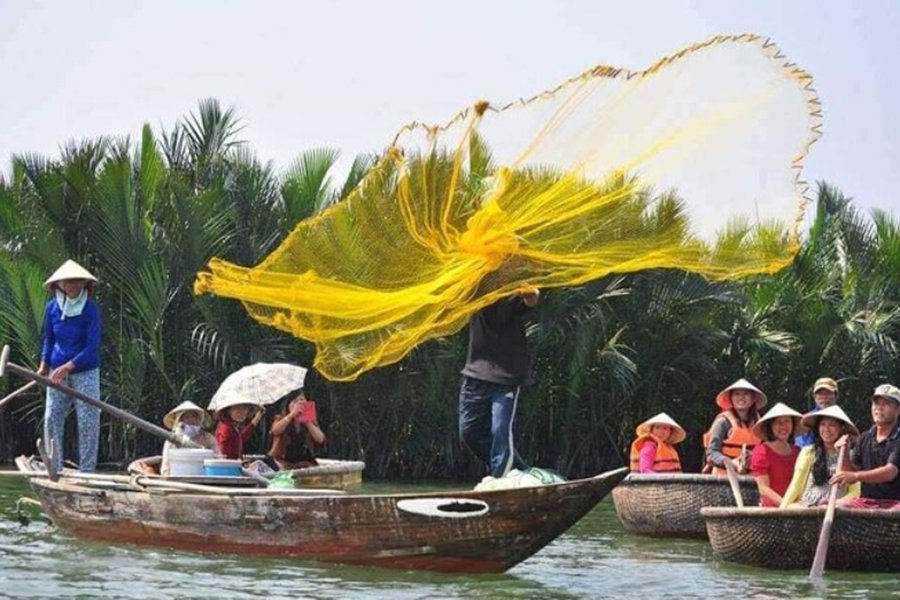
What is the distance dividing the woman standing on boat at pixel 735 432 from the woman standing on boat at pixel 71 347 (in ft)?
14.7

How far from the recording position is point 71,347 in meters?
12.7

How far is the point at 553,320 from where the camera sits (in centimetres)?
2052

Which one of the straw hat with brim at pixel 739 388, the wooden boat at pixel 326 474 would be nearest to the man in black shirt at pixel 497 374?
the wooden boat at pixel 326 474

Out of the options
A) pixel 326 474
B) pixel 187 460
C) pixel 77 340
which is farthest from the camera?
pixel 326 474

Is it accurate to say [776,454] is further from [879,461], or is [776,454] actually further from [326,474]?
[326,474]

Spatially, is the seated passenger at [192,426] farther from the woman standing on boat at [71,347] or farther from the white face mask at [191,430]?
the woman standing on boat at [71,347]

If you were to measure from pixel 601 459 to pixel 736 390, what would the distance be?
333 inches

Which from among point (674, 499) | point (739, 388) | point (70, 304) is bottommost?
point (674, 499)

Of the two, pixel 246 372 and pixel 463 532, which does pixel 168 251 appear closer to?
pixel 246 372

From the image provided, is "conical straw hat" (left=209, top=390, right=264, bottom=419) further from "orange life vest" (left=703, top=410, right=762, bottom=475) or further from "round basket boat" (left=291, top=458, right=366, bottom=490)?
"orange life vest" (left=703, top=410, right=762, bottom=475)

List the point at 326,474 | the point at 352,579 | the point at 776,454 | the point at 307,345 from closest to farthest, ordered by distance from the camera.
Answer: the point at 352,579
the point at 776,454
the point at 326,474
the point at 307,345

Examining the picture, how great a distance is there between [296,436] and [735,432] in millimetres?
3447

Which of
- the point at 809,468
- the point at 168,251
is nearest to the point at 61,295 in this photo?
the point at 809,468

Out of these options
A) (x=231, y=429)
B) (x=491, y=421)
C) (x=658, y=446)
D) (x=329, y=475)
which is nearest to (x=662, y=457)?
(x=658, y=446)
